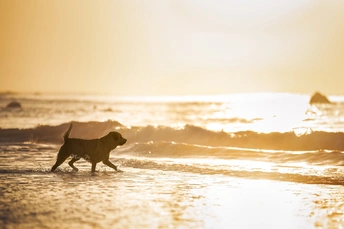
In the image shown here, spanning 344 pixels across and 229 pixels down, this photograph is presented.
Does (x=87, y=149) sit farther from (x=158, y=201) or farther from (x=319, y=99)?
(x=319, y=99)

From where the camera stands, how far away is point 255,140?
1022 inches

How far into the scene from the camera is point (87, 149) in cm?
1352

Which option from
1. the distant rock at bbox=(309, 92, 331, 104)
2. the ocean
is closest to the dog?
the ocean

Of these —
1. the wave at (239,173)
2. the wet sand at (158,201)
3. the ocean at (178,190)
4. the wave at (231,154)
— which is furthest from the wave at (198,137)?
the wet sand at (158,201)

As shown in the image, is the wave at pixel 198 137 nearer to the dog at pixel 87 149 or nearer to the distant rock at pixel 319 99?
the dog at pixel 87 149

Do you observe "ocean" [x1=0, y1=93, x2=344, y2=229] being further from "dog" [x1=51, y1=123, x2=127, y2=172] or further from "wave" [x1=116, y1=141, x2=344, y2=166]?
"dog" [x1=51, y1=123, x2=127, y2=172]

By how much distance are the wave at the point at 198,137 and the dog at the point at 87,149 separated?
42.9ft

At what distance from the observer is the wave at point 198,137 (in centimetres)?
2531

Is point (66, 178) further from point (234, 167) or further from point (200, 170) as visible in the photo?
point (234, 167)

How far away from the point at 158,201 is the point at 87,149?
4.99m

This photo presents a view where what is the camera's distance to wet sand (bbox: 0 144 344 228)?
7.51m

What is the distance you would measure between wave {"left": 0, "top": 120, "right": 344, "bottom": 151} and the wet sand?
13343mm

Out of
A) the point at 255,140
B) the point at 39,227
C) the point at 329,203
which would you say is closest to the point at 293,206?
the point at 329,203

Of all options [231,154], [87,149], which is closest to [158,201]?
[87,149]
